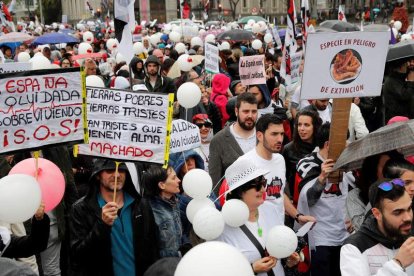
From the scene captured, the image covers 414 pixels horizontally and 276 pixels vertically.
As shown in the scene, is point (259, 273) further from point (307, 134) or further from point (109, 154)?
point (307, 134)

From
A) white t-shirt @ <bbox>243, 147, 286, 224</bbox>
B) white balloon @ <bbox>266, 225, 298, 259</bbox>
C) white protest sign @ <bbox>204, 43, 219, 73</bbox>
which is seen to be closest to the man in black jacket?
white balloon @ <bbox>266, 225, 298, 259</bbox>

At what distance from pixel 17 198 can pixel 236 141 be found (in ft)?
8.94

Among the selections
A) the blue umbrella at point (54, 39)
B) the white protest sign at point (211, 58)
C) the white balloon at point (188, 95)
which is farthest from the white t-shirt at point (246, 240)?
the blue umbrella at point (54, 39)

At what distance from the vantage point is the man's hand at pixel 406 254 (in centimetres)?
289

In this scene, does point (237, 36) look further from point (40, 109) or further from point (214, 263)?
point (214, 263)

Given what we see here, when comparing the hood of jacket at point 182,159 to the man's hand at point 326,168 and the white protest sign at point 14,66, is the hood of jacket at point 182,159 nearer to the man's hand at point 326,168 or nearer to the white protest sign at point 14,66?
the man's hand at point 326,168

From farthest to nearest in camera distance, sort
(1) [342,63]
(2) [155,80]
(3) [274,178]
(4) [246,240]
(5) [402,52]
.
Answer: (2) [155,80]
(5) [402,52]
(3) [274,178]
(1) [342,63]
(4) [246,240]

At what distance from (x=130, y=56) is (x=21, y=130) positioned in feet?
6.40

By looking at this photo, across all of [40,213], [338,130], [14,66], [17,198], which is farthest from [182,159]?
[14,66]

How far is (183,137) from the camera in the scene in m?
5.21

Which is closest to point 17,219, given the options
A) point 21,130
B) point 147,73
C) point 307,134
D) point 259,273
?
point 21,130

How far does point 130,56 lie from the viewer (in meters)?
5.48

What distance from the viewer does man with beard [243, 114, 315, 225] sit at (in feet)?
14.8

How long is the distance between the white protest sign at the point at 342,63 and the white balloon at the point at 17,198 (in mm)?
2154
